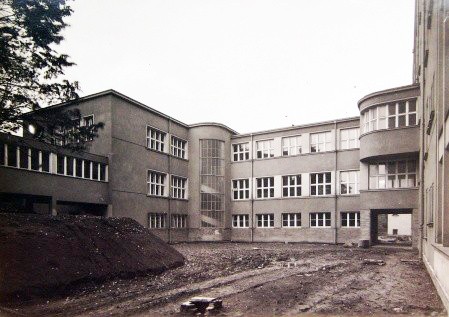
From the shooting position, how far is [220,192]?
1185 inches

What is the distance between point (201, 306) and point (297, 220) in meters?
21.5

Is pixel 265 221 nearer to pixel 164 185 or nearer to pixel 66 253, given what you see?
pixel 164 185

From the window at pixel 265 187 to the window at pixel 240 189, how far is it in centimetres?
108

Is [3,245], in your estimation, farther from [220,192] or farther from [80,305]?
[220,192]

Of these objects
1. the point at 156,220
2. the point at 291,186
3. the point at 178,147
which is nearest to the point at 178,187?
the point at 178,147

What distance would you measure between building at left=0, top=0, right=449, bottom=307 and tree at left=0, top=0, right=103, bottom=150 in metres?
0.85

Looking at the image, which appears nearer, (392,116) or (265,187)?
(392,116)

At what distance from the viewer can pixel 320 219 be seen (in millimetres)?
26781

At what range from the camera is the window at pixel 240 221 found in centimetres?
3028

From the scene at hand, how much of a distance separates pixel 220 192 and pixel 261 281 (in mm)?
19585

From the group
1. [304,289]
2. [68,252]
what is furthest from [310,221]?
[68,252]

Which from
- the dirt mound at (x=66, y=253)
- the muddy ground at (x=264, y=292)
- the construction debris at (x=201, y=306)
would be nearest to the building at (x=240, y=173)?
the dirt mound at (x=66, y=253)

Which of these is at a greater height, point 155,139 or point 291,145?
point 155,139

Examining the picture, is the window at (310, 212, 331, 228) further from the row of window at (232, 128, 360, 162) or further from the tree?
the tree
